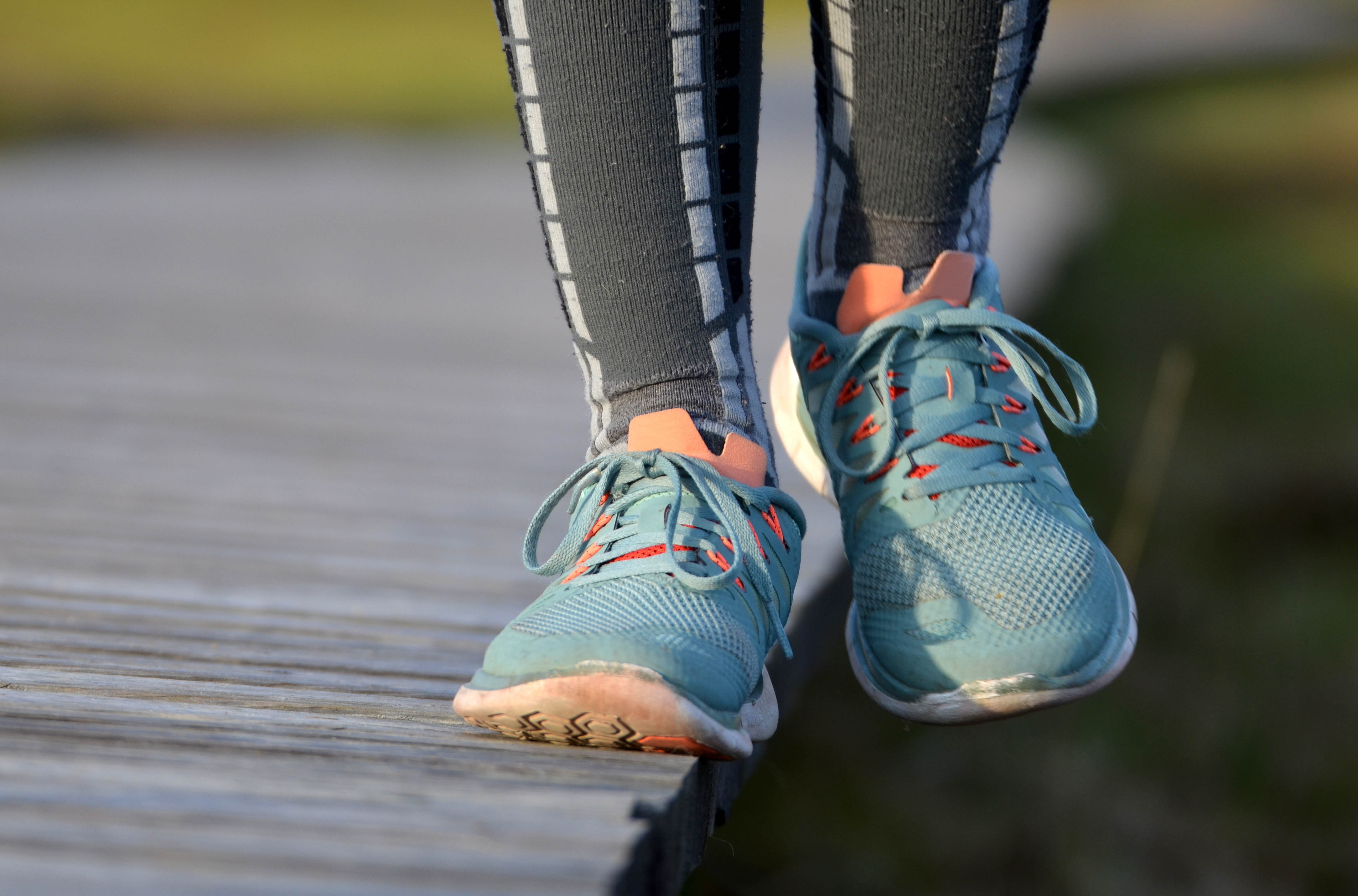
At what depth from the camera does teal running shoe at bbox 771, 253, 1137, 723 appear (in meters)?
1.00

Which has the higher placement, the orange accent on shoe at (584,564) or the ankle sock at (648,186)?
the ankle sock at (648,186)

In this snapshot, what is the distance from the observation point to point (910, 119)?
1.07 meters

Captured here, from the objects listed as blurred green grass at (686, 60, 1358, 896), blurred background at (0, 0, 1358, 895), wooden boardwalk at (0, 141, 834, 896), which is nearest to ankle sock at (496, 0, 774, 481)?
wooden boardwalk at (0, 141, 834, 896)

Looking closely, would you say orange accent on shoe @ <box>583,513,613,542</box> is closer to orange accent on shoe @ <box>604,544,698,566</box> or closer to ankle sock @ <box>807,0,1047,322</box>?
orange accent on shoe @ <box>604,544,698,566</box>

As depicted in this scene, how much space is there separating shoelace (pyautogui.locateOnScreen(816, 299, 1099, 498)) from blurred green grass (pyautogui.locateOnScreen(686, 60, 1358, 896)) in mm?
696

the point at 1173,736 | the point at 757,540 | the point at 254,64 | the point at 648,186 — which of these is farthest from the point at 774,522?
the point at 254,64

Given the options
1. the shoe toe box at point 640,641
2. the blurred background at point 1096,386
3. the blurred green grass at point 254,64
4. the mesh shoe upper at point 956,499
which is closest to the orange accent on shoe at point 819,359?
the mesh shoe upper at point 956,499

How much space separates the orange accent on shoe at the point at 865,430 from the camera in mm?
1116

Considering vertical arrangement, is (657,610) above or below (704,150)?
below

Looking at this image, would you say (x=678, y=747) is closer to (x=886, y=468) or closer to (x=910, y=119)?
(x=886, y=468)

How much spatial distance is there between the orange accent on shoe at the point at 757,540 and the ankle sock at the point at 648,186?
8 centimetres

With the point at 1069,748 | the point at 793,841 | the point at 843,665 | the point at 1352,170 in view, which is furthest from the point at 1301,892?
the point at 1352,170

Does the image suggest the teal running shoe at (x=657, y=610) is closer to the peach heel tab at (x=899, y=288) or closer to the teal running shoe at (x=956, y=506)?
the teal running shoe at (x=956, y=506)

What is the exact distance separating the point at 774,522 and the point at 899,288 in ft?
0.82
